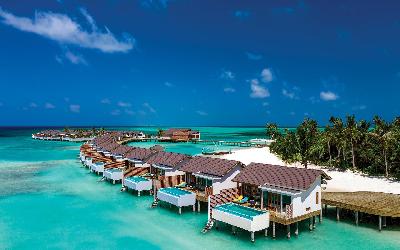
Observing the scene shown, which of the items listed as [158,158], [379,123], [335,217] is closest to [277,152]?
[379,123]

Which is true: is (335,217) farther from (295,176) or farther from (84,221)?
(84,221)

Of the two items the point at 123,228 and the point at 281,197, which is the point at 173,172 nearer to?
the point at 123,228

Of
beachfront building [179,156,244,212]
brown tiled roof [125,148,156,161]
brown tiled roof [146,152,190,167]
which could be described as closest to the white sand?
beachfront building [179,156,244,212]

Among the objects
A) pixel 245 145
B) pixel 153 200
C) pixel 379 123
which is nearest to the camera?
pixel 153 200

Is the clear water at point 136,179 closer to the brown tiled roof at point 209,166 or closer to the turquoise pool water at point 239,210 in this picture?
the brown tiled roof at point 209,166

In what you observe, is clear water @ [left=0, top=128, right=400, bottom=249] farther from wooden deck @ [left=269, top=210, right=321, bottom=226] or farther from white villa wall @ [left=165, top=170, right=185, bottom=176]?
white villa wall @ [left=165, top=170, right=185, bottom=176]

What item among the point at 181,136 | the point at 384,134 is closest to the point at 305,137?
the point at 384,134

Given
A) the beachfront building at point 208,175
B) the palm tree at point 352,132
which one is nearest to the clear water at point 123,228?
the beachfront building at point 208,175
